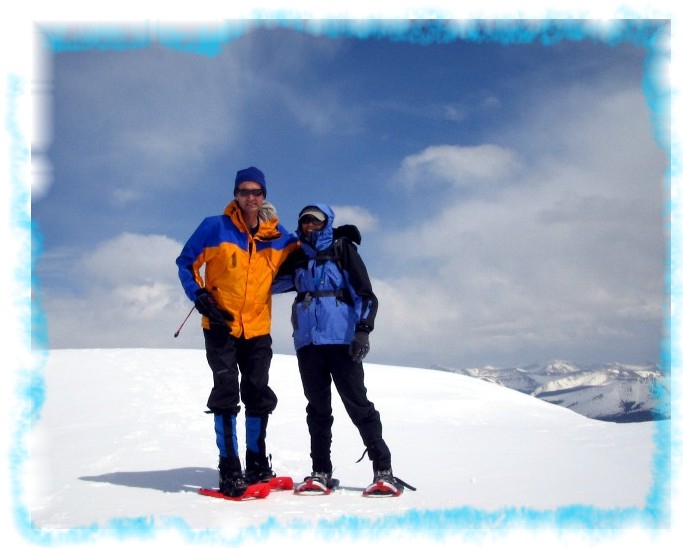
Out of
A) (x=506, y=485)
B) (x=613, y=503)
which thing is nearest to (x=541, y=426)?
(x=506, y=485)

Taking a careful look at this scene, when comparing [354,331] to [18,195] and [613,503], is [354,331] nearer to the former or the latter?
[613,503]

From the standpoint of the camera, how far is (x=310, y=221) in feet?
12.6

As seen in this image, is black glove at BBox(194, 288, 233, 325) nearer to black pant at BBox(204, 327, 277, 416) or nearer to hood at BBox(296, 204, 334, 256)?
black pant at BBox(204, 327, 277, 416)

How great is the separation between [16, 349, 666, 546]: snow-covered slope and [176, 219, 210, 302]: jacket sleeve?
1500 mm

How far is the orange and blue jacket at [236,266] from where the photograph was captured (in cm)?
377

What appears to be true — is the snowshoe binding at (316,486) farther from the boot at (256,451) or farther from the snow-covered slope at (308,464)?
the boot at (256,451)

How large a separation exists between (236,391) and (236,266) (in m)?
0.92

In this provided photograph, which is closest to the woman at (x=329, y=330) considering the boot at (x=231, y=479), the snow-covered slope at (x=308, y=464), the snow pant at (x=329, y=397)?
the snow pant at (x=329, y=397)

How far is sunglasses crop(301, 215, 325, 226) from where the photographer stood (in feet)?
12.6

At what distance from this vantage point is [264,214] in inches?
155

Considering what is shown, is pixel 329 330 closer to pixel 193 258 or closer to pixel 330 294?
pixel 330 294

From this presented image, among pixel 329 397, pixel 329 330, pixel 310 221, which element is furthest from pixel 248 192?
pixel 329 397

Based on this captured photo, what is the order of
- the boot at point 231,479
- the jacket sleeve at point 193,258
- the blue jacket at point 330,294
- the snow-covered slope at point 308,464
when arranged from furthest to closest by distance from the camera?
the jacket sleeve at point 193,258, the blue jacket at point 330,294, the boot at point 231,479, the snow-covered slope at point 308,464

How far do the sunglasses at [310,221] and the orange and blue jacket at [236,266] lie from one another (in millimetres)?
227
